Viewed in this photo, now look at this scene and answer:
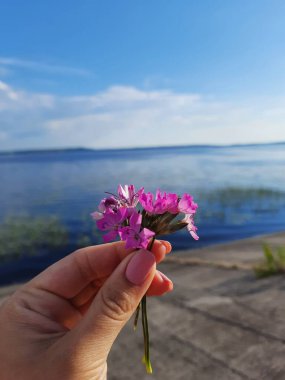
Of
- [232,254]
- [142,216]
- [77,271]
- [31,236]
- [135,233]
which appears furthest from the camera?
[31,236]

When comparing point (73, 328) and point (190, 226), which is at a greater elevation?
point (190, 226)

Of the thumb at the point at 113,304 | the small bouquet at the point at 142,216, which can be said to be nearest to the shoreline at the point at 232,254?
the thumb at the point at 113,304

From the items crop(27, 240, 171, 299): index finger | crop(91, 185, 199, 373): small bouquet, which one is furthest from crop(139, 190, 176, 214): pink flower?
crop(27, 240, 171, 299): index finger

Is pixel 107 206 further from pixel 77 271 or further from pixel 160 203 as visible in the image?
pixel 77 271

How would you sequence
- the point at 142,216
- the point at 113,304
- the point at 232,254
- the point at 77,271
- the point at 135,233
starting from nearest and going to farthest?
the point at 135,233
the point at 142,216
the point at 113,304
the point at 77,271
the point at 232,254

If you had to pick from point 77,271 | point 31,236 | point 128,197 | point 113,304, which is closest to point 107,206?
point 128,197

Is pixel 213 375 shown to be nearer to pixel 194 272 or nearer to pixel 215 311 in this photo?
pixel 215 311

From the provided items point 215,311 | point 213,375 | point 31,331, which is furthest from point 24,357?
point 215,311
